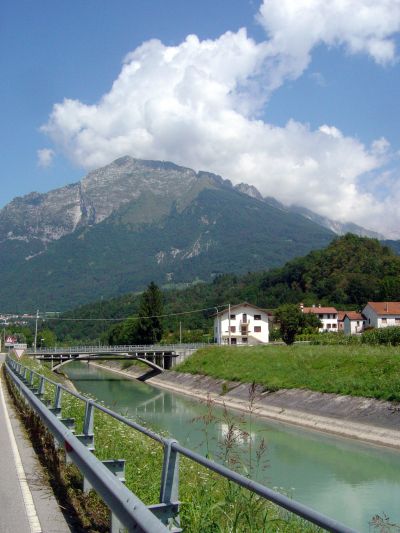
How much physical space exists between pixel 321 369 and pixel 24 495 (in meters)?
35.8

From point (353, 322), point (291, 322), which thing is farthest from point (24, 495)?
point (353, 322)

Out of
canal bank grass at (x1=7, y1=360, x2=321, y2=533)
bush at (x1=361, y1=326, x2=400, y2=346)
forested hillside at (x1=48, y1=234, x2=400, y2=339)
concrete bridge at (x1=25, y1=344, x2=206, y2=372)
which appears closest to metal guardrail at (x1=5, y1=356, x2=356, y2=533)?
canal bank grass at (x1=7, y1=360, x2=321, y2=533)

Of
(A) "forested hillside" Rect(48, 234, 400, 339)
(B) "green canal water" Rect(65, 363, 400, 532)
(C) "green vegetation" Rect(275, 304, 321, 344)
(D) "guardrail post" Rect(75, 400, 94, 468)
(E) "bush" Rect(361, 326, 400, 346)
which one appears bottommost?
(B) "green canal water" Rect(65, 363, 400, 532)

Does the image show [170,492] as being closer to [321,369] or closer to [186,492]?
[186,492]

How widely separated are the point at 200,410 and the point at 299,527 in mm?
33967

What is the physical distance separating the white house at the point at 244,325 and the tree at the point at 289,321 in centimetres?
1371

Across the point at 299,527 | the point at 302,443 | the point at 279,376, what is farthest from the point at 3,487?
the point at 279,376

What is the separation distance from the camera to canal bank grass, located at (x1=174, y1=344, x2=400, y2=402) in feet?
108

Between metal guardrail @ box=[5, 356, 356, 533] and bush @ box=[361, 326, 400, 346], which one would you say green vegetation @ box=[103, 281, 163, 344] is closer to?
bush @ box=[361, 326, 400, 346]

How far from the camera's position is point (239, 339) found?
94.4 metres

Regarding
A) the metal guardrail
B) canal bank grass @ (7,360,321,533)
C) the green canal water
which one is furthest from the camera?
the green canal water

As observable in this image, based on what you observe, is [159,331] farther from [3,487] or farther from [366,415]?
[3,487]

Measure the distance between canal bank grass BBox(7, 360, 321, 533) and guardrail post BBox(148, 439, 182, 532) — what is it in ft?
0.99

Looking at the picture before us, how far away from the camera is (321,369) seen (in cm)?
4106
